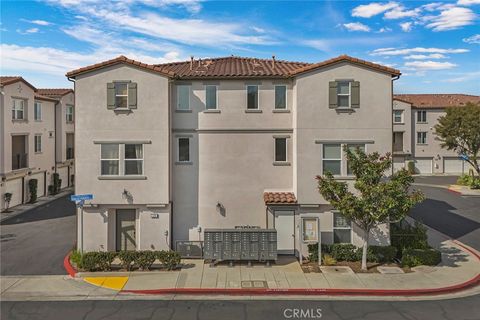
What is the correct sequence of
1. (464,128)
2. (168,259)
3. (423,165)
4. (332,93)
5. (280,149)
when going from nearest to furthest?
1. (168,259)
2. (332,93)
3. (280,149)
4. (464,128)
5. (423,165)

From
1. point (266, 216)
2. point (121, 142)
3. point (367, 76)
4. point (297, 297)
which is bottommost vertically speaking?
point (297, 297)

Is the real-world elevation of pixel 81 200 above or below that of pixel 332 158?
below

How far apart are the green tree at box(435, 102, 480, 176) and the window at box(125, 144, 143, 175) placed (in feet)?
108

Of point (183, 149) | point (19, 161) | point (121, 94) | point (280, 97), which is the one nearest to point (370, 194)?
point (280, 97)

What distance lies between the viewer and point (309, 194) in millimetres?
18422

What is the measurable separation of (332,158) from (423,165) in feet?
128

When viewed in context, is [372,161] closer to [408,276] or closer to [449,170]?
[408,276]

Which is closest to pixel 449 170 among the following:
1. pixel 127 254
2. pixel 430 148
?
pixel 430 148

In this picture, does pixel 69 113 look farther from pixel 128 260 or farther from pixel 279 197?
pixel 279 197

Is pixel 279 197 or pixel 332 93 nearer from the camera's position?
pixel 332 93

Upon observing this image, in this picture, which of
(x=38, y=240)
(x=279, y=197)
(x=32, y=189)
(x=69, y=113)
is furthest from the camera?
(x=69, y=113)

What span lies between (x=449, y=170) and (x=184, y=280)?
47.0 metres
